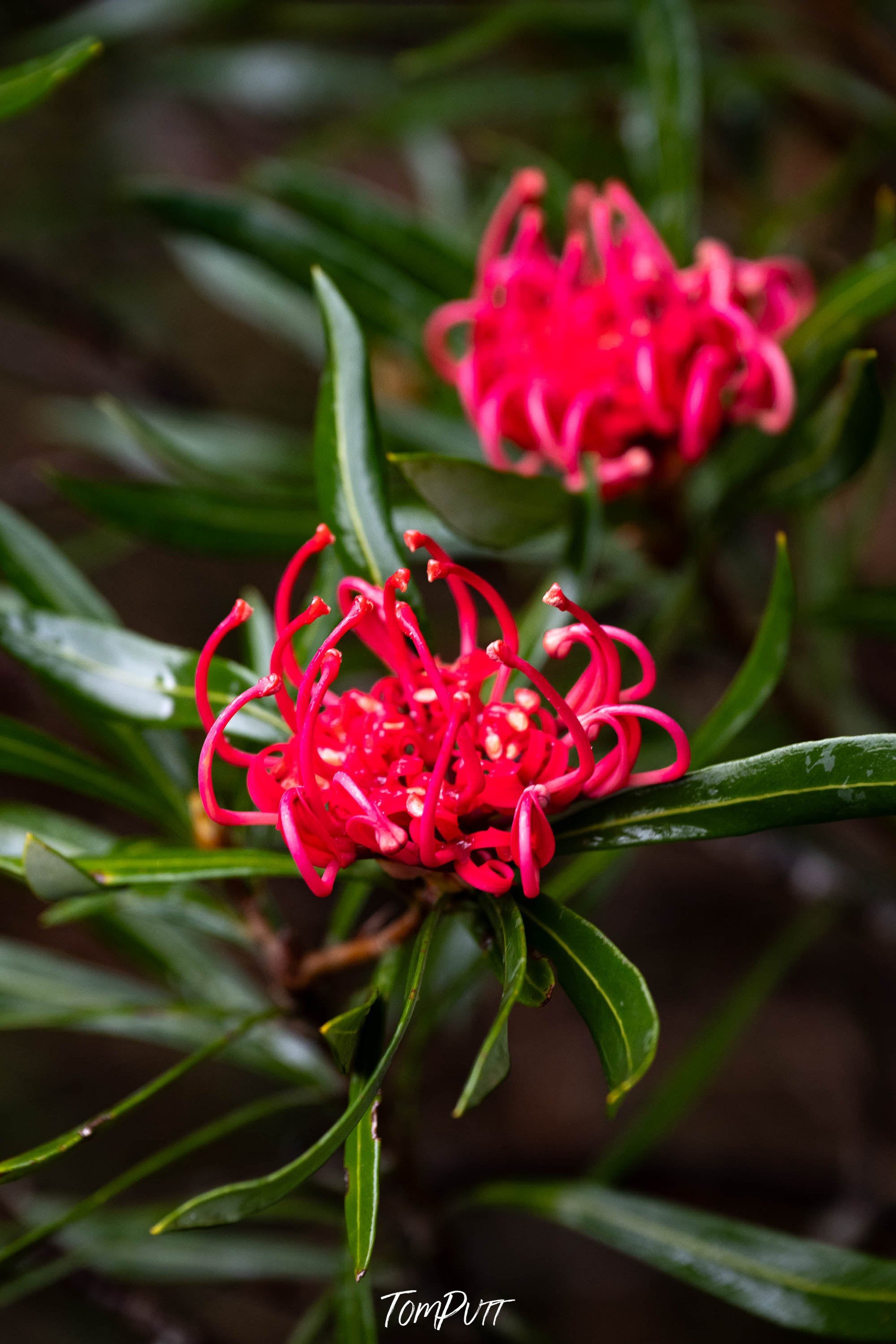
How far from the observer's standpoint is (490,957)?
1.50ft

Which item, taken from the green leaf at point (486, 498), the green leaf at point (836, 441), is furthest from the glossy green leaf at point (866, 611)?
the green leaf at point (486, 498)

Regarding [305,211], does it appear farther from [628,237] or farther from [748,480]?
[748,480]

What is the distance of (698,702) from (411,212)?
122cm

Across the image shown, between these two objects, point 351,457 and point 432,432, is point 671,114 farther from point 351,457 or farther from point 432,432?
point 351,457

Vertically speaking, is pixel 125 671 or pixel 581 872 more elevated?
pixel 125 671

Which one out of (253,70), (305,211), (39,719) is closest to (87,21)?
(253,70)

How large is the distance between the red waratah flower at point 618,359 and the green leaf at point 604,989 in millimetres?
313

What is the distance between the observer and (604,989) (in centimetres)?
40

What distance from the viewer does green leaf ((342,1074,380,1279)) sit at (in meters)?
0.38

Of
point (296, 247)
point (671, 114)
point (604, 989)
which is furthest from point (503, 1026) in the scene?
point (671, 114)

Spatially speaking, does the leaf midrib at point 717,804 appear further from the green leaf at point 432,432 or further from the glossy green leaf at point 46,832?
the green leaf at point 432,432

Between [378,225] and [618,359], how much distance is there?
31 centimetres

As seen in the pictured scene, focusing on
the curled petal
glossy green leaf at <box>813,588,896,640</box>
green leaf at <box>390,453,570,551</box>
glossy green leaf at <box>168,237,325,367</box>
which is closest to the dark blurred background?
glossy green leaf at <box>168,237,325,367</box>

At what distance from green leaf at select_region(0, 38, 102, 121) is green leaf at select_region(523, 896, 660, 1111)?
0.51m
